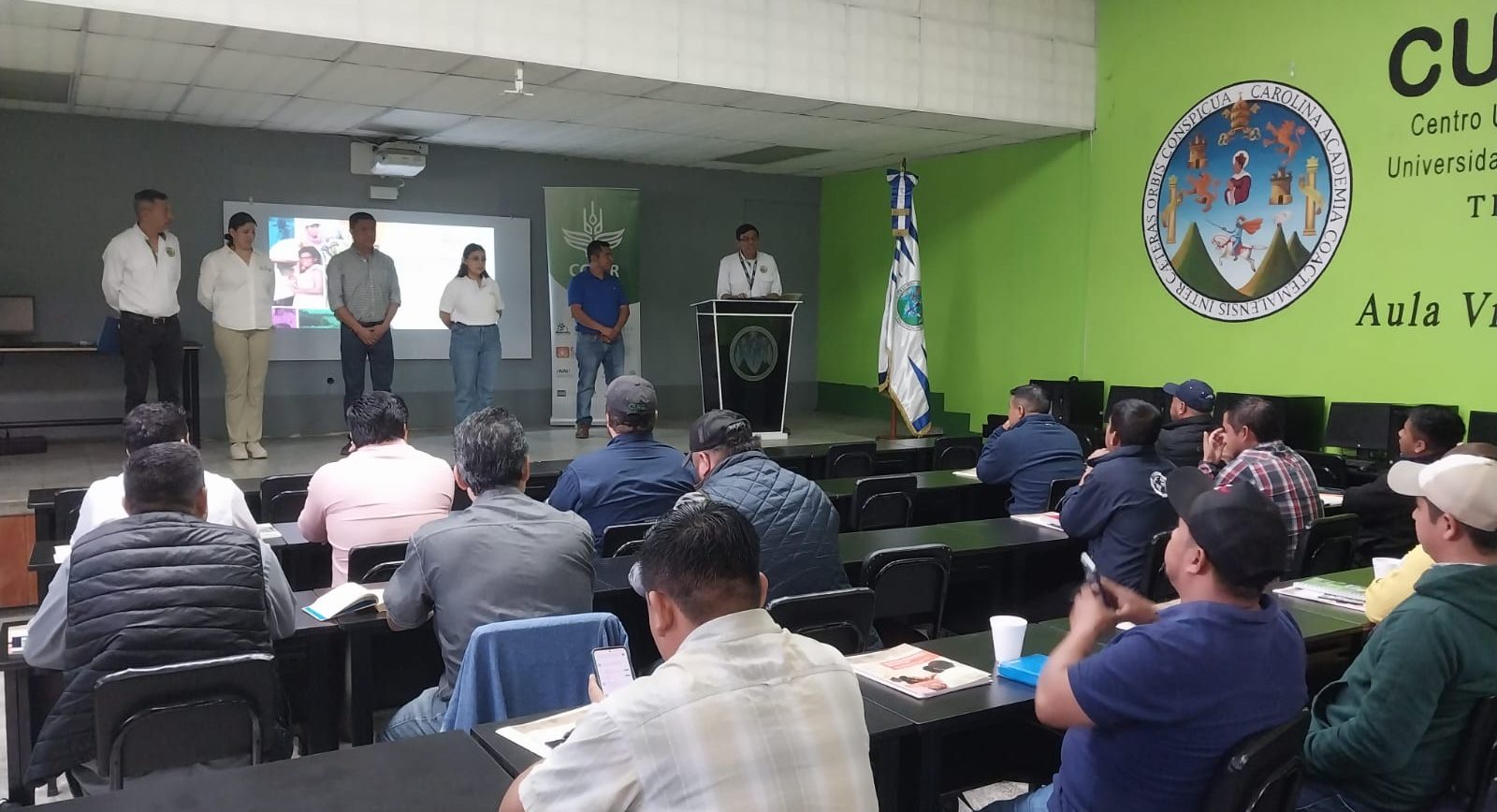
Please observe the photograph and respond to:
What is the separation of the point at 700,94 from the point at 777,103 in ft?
1.78

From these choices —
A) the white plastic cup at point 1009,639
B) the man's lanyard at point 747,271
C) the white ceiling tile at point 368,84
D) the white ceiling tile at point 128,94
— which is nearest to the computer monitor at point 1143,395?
the man's lanyard at point 747,271

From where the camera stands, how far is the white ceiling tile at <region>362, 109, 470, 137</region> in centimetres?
737

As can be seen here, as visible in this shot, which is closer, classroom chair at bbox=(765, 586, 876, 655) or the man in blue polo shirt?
classroom chair at bbox=(765, 586, 876, 655)

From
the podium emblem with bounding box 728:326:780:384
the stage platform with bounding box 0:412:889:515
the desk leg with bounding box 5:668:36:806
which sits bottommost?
the desk leg with bounding box 5:668:36:806

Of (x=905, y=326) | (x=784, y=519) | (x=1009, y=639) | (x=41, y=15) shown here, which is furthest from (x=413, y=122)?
(x=1009, y=639)

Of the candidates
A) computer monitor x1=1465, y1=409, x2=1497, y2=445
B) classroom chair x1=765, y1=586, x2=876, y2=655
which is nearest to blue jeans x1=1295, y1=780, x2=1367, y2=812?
classroom chair x1=765, y1=586, x2=876, y2=655

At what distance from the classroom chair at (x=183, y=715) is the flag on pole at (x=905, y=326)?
6673 mm

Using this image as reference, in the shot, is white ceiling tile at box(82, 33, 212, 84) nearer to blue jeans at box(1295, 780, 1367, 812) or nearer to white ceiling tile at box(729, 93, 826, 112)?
white ceiling tile at box(729, 93, 826, 112)

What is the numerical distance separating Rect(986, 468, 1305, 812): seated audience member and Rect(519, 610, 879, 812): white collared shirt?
0.48 m

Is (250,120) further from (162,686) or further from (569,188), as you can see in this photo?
(162,686)

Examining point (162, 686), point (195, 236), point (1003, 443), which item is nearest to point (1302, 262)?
point (1003, 443)

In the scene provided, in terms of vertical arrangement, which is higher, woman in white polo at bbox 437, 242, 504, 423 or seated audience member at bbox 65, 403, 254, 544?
woman in white polo at bbox 437, 242, 504, 423

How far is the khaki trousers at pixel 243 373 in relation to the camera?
6871 millimetres

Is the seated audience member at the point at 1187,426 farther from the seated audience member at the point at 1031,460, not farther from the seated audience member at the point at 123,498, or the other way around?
the seated audience member at the point at 123,498
